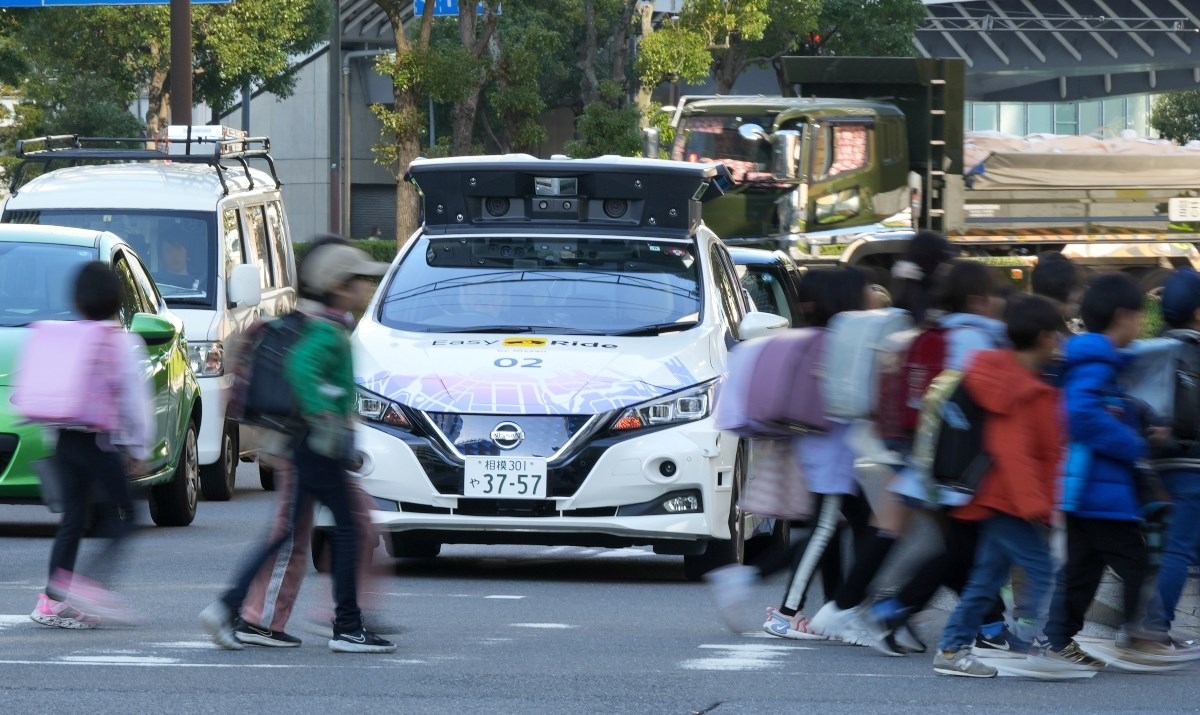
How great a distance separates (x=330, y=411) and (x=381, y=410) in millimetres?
2322

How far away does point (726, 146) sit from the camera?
2000cm

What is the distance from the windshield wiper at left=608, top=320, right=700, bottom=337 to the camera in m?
9.73

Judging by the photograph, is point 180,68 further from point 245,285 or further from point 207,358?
point 245,285

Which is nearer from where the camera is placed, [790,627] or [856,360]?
[856,360]

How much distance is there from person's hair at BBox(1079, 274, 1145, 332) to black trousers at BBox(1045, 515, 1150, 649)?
0.68 meters

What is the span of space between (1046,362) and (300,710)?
8.79ft

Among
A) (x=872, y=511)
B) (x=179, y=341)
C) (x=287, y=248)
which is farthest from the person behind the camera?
(x=287, y=248)

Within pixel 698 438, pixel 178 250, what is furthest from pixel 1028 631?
pixel 178 250

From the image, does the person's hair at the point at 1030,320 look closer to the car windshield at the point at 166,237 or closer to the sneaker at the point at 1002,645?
the sneaker at the point at 1002,645

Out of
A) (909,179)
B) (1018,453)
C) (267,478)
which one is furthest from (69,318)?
(909,179)

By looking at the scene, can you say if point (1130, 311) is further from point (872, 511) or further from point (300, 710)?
point (300, 710)

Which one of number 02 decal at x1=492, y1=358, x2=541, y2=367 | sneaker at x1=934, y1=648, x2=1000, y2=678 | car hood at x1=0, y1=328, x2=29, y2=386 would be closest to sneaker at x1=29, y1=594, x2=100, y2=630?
A: number 02 decal at x1=492, y1=358, x2=541, y2=367

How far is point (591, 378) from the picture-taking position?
916cm

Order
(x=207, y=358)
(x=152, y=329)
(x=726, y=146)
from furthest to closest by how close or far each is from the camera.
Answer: (x=726, y=146), (x=207, y=358), (x=152, y=329)
